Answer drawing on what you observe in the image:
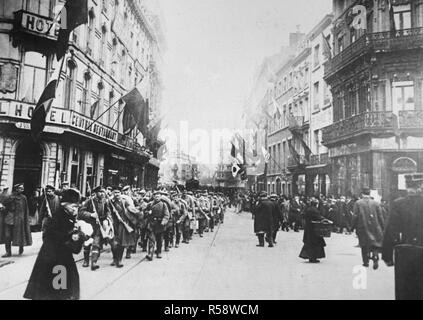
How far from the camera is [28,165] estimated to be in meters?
14.2

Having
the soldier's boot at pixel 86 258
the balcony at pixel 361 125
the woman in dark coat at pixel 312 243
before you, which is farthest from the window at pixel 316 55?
the soldier's boot at pixel 86 258

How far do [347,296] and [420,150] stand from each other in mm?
4646

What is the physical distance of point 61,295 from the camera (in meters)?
4.27

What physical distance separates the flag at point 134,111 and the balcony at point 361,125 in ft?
33.3

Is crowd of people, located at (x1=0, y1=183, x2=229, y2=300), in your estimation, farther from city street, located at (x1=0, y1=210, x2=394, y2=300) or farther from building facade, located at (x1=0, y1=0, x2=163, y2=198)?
building facade, located at (x1=0, y1=0, x2=163, y2=198)

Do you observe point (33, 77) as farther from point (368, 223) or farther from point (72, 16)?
point (368, 223)

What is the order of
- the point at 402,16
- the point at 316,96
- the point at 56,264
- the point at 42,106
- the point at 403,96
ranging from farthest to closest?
the point at 316,96
the point at 402,16
the point at 403,96
the point at 42,106
the point at 56,264

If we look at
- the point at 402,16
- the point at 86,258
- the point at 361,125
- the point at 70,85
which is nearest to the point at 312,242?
the point at 86,258

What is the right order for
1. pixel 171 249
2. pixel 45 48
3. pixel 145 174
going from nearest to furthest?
pixel 171 249 < pixel 45 48 < pixel 145 174

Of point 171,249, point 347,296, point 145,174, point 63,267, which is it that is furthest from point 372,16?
point 145,174

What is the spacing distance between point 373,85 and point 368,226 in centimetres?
1108

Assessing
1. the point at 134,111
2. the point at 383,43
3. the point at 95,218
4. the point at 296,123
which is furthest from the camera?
the point at 296,123

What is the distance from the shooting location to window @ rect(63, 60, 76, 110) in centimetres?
1691
